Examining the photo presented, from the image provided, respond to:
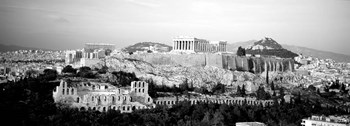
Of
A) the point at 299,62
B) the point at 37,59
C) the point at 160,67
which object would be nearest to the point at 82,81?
the point at 160,67

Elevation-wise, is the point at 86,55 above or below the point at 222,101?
above

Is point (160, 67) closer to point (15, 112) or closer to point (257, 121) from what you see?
point (257, 121)

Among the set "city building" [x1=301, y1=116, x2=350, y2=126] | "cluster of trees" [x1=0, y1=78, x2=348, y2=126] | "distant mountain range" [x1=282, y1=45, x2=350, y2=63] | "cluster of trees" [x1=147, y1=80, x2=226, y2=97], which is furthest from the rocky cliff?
"distant mountain range" [x1=282, y1=45, x2=350, y2=63]

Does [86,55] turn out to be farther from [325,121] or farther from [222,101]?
[325,121]

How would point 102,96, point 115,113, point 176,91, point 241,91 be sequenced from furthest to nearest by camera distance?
point 241,91 → point 176,91 → point 102,96 → point 115,113

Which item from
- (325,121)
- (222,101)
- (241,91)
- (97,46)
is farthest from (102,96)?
(97,46)

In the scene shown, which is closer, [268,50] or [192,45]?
[192,45]

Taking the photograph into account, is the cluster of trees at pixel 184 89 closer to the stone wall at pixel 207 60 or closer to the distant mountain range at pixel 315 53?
the stone wall at pixel 207 60

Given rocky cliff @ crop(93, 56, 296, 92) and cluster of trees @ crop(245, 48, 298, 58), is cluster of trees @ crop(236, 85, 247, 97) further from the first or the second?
cluster of trees @ crop(245, 48, 298, 58)

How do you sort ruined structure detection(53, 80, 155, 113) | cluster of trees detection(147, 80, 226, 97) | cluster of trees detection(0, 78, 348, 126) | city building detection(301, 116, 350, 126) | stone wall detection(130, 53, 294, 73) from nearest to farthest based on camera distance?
cluster of trees detection(0, 78, 348, 126)
city building detection(301, 116, 350, 126)
ruined structure detection(53, 80, 155, 113)
cluster of trees detection(147, 80, 226, 97)
stone wall detection(130, 53, 294, 73)
